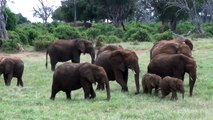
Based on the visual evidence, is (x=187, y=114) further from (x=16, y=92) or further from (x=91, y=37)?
(x=91, y=37)

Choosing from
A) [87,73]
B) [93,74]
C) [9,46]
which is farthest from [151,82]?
[9,46]

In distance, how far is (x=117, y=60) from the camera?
46.9 ft

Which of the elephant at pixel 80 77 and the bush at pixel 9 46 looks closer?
the elephant at pixel 80 77

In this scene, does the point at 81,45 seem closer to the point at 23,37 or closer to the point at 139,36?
the point at 23,37

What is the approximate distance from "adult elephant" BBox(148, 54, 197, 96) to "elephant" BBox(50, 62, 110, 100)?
2.69 m

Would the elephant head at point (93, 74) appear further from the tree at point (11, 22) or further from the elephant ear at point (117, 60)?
the tree at point (11, 22)

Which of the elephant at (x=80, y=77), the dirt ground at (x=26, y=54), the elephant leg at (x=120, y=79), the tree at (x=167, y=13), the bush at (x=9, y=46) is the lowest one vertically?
the dirt ground at (x=26, y=54)

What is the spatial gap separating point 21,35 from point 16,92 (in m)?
26.2

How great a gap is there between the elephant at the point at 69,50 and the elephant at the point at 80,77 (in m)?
8.78

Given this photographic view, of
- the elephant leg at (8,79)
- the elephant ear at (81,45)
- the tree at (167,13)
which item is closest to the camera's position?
the elephant leg at (8,79)

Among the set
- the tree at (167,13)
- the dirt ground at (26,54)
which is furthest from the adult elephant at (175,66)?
the tree at (167,13)

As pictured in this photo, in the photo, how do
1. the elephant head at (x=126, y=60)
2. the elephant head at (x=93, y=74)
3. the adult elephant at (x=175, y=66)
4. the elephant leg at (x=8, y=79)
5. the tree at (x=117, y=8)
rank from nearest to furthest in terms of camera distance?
the elephant head at (x=93, y=74)
the adult elephant at (x=175, y=66)
the elephant head at (x=126, y=60)
the elephant leg at (x=8, y=79)
the tree at (x=117, y=8)

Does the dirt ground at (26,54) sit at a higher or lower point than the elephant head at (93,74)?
Answer: lower

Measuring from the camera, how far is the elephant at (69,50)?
70.2 ft
